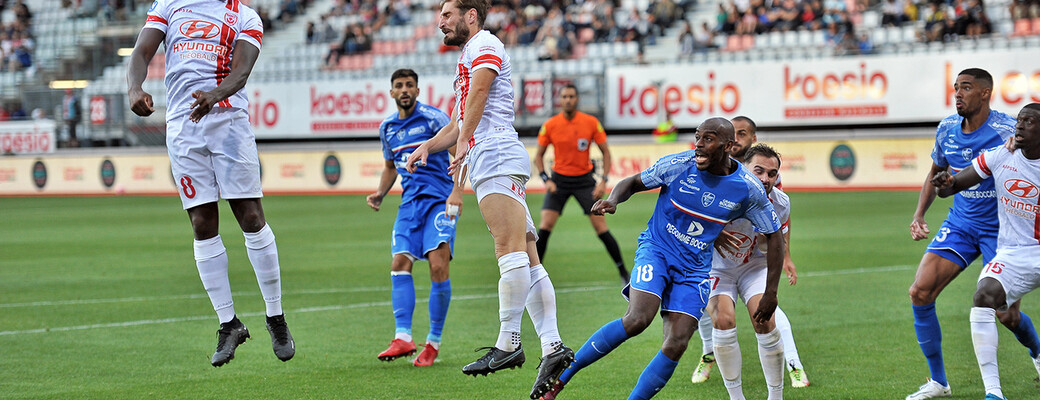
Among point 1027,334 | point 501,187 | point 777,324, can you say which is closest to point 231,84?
point 501,187

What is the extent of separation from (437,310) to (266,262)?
6.65 feet

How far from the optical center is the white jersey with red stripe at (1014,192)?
6.47 metres

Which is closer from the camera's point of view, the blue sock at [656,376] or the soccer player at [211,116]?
the blue sock at [656,376]

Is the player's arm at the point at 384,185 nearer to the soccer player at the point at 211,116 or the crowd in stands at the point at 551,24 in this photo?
the soccer player at the point at 211,116

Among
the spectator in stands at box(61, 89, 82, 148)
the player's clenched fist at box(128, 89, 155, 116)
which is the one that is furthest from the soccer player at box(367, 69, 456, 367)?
the spectator in stands at box(61, 89, 82, 148)

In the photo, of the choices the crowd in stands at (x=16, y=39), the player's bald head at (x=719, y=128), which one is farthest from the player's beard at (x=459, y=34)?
the crowd in stands at (x=16, y=39)

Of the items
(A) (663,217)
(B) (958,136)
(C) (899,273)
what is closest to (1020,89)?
(C) (899,273)

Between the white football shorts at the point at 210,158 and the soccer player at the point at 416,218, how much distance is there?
2.06 metres

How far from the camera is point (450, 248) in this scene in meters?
8.66

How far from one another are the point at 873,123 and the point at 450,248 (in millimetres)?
21905

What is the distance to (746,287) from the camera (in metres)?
6.70

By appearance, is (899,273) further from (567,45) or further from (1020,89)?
(567,45)

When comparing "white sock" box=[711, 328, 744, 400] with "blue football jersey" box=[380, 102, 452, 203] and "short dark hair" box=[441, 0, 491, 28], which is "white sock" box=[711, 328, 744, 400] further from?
"blue football jersey" box=[380, 102, 452, 203]

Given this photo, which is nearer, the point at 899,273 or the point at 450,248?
the point at 450,248
